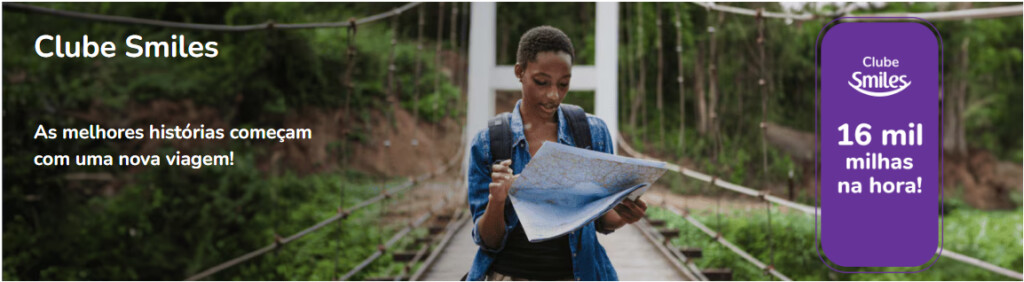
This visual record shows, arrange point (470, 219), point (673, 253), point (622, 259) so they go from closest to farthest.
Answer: point (622, 259), point (673, 253), point (470, 219)

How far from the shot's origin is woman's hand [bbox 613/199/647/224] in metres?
0.79

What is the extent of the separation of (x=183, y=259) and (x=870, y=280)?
521 cm

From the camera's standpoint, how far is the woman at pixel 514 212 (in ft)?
2.68

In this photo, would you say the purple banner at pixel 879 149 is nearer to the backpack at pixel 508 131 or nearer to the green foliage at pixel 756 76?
the backpack at pixel 508 131

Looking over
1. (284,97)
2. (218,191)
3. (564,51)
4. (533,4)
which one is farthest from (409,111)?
(564,51)

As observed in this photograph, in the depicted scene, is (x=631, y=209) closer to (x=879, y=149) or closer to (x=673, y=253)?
(x=879, y=149)

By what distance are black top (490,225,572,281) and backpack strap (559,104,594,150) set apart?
112 mm

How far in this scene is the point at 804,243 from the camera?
16.3 ft

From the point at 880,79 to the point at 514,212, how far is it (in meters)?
1.18

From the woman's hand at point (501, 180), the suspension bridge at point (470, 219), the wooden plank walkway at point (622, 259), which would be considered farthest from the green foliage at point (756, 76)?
the woman's hand at point (501, 180)

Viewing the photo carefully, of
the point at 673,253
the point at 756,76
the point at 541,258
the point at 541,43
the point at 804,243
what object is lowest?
the point at 804,243

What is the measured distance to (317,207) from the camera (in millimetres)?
6383

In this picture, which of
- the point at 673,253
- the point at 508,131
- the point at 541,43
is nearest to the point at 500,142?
the point at 508,131

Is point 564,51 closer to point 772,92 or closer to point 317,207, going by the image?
point 317,207
